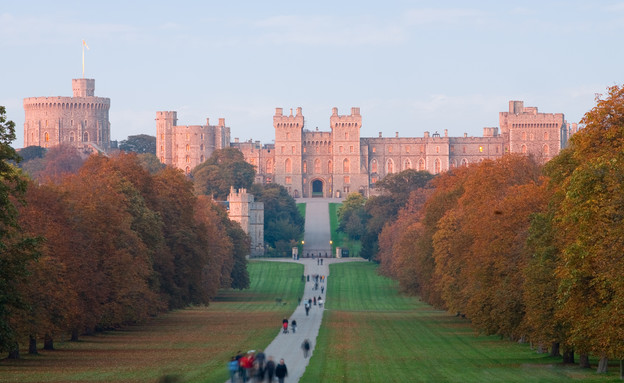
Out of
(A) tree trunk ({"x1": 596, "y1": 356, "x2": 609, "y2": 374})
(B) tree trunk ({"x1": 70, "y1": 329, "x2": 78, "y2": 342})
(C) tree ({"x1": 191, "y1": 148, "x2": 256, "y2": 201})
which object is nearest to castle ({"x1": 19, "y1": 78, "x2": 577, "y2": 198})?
(C) tree ({"x1": 191, "y1": 148, "x2": 256, "y2": 201})

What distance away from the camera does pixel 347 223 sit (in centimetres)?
11731

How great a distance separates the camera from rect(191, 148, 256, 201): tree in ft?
424

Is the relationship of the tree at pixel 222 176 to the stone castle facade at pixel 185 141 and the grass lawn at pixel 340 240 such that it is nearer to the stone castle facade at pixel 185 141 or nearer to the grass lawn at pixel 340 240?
the grass lawn at pixel 340 240

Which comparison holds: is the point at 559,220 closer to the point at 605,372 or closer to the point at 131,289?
the point at 605,372

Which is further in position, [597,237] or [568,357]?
[568,357]

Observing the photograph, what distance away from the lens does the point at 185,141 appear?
164750 mm

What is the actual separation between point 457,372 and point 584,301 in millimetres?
4272

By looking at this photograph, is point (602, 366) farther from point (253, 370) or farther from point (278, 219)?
point (278, 219)

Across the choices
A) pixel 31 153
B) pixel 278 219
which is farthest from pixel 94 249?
pixel 31 153

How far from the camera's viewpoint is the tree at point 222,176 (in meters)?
129

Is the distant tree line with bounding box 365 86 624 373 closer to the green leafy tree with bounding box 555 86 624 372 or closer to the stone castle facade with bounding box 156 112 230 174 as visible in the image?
the green leafy tree with bounding box 555 86 624 372

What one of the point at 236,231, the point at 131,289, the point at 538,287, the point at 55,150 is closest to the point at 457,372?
the point at 538,287

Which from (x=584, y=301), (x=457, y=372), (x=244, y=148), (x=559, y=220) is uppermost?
(x=244, y=148)

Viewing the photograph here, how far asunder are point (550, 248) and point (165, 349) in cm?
1202
